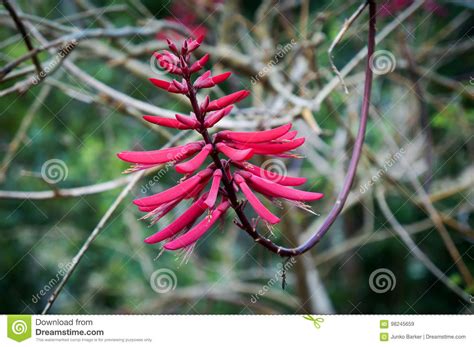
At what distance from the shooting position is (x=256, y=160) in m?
1.90

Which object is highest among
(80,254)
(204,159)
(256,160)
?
(256,160)

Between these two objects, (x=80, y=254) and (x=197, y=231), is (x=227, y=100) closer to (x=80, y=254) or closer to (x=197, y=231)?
(x=197, y=231)

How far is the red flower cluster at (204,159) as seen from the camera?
65cm

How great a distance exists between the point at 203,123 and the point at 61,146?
155 cm

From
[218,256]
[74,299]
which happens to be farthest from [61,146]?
[218,256]

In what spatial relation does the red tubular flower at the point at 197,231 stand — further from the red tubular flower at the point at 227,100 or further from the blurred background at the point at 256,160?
the blurred background at the point at 256,160

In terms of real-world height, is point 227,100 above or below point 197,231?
above

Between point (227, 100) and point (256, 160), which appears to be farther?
point (256, 160)

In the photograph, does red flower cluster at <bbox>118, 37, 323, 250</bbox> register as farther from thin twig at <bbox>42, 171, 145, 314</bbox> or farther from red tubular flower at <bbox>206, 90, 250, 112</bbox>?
thin twig at <bbox>42, 171, 145, 314</bbox>
